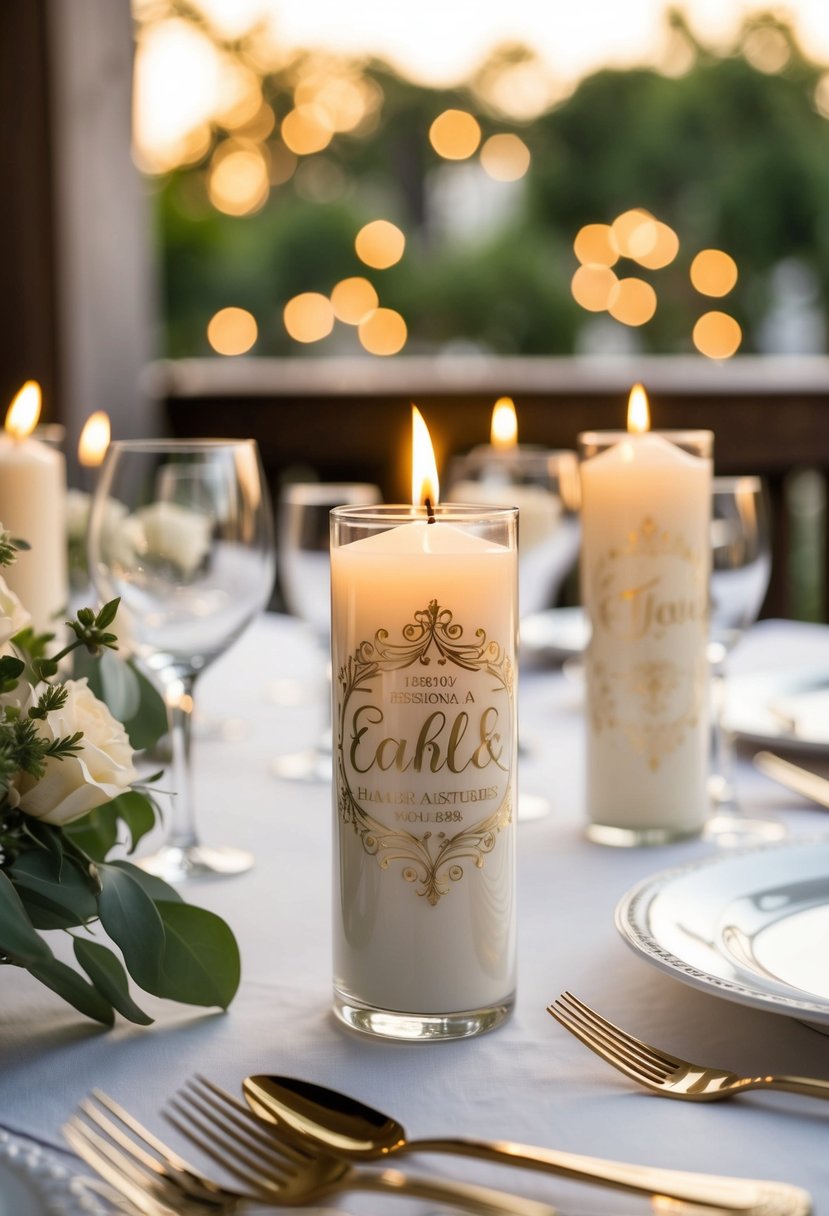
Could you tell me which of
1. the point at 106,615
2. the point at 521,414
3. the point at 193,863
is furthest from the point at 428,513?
the point at 521,414

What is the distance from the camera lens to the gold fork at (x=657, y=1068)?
51 centimetres

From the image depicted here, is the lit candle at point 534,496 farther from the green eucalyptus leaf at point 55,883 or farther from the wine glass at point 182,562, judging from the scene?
the green eucalyptus leaf at point 55,883

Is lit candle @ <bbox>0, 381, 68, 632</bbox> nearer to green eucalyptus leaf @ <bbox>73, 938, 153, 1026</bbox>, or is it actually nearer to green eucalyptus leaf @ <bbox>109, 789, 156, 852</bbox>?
green eucalyptus leaf @ <bbox>109, 789, 156, 852</bbox>

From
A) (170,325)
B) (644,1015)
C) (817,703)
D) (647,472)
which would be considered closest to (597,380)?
(817,703)

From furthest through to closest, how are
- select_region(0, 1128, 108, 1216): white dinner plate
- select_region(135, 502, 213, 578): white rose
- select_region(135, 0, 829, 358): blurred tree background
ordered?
1. select_region(135, 0, 829, 358): blurred tree background
2. select_region(135, 502, 213, 578): white rose
3. select_region(0, 1128, 108, 1216): white dinner plate

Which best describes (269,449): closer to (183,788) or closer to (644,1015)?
(183,788)

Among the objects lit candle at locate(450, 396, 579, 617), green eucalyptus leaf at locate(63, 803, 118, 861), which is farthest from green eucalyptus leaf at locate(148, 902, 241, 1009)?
lit candle at locate(450, 396, 579, 617)

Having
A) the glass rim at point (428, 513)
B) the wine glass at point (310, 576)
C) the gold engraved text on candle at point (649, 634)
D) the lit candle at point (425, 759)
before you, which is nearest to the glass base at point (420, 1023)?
the lit candle at point (425, 759)

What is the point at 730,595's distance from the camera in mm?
912

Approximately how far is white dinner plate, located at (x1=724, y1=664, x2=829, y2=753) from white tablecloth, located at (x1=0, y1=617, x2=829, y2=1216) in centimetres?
17

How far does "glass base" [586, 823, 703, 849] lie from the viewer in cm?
88

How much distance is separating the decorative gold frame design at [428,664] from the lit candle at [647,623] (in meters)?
0.30

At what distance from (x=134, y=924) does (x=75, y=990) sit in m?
0.04

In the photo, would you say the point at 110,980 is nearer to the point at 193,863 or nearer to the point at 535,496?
the point at 193,863
